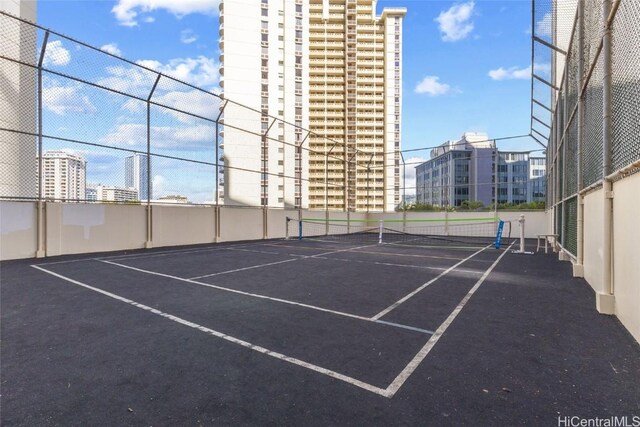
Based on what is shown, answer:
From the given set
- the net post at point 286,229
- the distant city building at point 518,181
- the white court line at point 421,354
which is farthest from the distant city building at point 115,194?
the distant city building at point 518,181

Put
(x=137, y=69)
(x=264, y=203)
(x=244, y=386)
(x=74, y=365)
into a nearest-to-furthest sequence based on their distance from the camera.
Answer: (x=244, y=386), (x=74, y=365), (x=137, y=69), (x=264, y=203)

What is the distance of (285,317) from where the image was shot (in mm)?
3996

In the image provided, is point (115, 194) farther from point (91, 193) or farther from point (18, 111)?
point (18, 111)

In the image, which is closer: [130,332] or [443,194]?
[130,332]

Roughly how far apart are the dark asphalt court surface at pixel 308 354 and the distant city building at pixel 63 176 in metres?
4.70

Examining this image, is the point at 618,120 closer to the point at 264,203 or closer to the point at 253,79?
the point at 264,203

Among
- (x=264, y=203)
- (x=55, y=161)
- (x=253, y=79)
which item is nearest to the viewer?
(x=55, y=161)

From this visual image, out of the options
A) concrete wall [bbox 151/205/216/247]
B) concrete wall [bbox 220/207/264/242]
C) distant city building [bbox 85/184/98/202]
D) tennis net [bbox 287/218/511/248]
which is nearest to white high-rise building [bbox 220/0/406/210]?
tennis net [bbox 287/218/511/248]

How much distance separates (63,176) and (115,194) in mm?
1530

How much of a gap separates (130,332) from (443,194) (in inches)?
860

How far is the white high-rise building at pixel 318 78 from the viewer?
67562 mm

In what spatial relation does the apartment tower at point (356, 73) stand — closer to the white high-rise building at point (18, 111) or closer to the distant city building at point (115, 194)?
the distant city building at point (115, 194)

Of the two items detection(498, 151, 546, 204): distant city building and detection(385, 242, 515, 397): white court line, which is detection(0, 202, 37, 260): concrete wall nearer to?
detection(385, 242, 515, 397): white court line

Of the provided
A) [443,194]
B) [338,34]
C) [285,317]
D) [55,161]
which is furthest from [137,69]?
[338,34]
